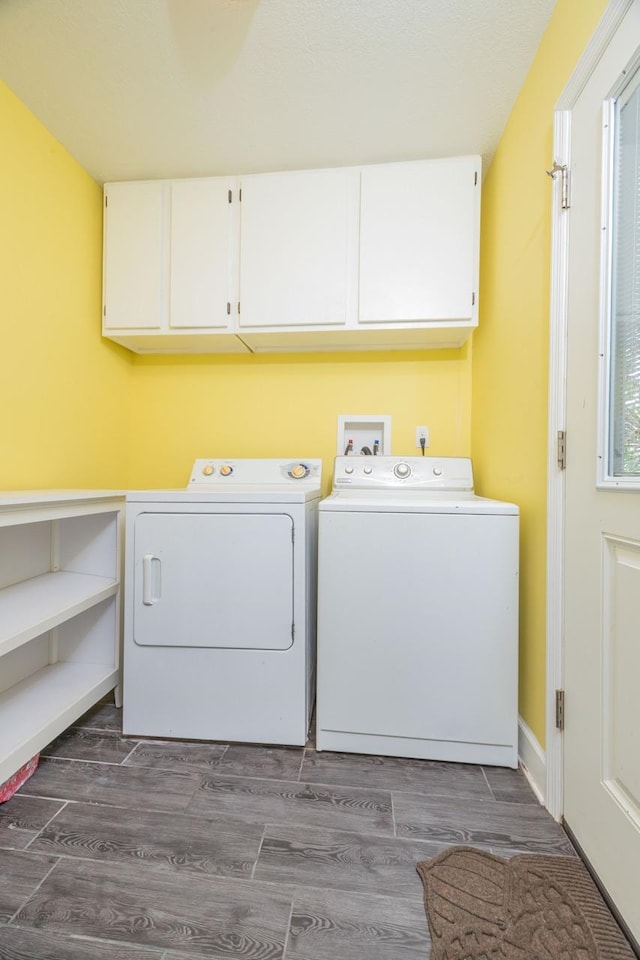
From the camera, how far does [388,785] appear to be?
1.21m

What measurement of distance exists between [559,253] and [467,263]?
2.08ft

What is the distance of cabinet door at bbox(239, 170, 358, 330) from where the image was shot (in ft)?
5.66

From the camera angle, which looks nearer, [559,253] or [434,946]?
[434,946]

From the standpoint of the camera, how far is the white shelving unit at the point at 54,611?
1159 millimetres

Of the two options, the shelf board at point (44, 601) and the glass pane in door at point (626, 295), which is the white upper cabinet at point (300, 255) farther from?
the shelf board at point (44, 601)

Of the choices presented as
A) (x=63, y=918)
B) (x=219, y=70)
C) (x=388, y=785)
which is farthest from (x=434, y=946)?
(x=219, y=70)

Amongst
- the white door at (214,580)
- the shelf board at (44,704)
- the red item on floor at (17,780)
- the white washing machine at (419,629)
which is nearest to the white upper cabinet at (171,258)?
the white door at (214,580)

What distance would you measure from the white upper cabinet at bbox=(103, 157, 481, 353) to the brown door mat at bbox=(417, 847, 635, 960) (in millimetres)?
1802

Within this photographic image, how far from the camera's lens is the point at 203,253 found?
70.7 inches

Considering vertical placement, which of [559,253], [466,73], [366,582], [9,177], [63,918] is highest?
[466,73]

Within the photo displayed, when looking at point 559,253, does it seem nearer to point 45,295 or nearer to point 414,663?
point 414,663

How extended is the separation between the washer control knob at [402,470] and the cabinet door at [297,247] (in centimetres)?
70

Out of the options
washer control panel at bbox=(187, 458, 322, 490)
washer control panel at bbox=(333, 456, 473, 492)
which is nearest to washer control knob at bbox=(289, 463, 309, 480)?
washer control panel at bbox=(187, 458, 322, 490)

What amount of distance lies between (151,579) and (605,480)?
144cm
